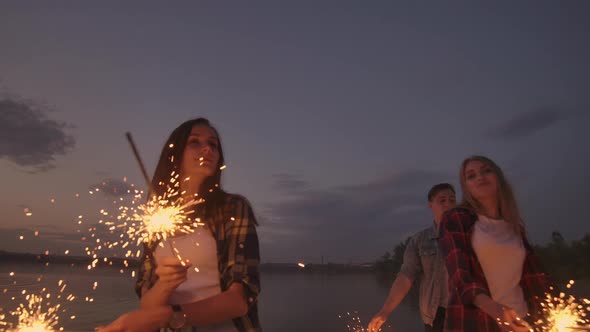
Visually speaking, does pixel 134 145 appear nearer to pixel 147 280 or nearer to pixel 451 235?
pixel 147 280

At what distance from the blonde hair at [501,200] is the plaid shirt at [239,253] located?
2.24 meters

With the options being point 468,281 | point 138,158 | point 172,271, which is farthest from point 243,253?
point 468,281

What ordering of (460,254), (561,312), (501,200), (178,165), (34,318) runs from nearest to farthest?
(178,165), (34,318), (561,312), (460,254), (501,200)

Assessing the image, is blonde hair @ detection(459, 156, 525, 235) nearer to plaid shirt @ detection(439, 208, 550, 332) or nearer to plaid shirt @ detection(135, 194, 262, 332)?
plaid shirt @ detection(439, 208, 550, 332)

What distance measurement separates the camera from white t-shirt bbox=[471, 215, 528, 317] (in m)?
3.63

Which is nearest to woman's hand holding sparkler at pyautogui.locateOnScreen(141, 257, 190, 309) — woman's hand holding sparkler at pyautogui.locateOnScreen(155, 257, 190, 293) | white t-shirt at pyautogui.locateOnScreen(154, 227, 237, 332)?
woman's hand holding sparkler at pyautogui.locateOnScreen(155, 257, 190, 293)

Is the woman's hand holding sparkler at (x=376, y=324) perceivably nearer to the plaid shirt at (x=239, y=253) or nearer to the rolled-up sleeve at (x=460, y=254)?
the rolled-up sleeve at (x=460, y=254)

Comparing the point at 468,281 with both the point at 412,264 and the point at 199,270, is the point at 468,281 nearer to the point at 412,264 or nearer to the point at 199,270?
the point at 199,270

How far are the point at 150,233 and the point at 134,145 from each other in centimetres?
65

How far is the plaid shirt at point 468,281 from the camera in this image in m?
3.48

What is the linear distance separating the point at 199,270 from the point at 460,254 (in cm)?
212

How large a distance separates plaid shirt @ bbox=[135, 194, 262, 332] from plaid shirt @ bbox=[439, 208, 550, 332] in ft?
5.67

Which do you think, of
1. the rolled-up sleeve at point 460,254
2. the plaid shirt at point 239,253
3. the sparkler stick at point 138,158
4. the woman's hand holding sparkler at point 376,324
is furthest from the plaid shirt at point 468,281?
the sparkler stick at point 138,158

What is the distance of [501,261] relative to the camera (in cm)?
371
